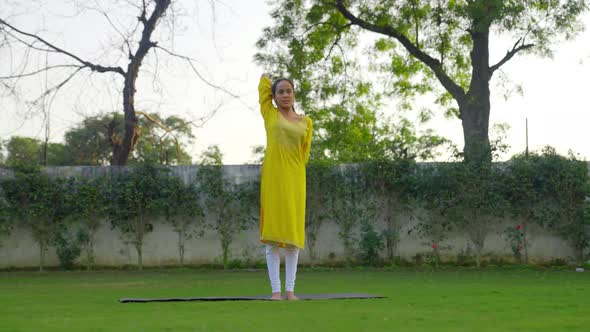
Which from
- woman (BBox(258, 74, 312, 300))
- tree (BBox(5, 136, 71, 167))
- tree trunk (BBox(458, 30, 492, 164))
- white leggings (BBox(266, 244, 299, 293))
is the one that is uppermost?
tree (BBox(5, 136, 71, 167))

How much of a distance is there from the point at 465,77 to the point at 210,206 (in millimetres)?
6573

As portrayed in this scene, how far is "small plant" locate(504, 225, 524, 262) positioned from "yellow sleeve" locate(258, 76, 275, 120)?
7389 mm

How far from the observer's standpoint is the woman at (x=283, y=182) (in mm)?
6766

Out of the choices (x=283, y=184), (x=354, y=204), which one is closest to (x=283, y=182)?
(x=283, y=184)

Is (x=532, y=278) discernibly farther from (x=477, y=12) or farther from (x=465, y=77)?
(x=465, y=77)

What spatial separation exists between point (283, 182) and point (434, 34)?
9.57m

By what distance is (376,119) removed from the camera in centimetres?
1970

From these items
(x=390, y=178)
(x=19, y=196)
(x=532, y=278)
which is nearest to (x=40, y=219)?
(x=19, y=196)

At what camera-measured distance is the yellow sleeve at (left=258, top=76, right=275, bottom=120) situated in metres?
7.01

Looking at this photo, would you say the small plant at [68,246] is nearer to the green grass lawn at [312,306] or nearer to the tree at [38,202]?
the tree at [38,202]

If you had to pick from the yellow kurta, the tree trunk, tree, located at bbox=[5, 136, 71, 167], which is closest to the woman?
the yellow kurta

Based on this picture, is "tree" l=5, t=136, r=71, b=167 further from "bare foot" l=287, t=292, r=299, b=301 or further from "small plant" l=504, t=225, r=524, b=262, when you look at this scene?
"bare foot" l=287, t=292, r=299, b=301

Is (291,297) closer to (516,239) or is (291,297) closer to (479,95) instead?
(516,239)

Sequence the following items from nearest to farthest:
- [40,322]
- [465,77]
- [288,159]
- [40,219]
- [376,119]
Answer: [40,322]
[288,159]
[40,219]
[465,77]
[376,119]
